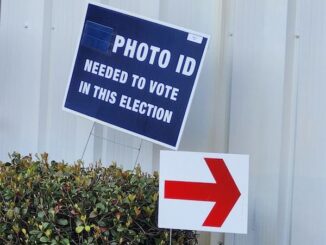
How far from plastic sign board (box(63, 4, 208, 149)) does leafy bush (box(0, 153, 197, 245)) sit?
1.87ft

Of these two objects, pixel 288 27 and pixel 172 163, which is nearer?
pixel 172 163

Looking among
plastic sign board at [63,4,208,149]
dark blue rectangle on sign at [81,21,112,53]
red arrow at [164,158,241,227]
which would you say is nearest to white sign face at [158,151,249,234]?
red arrow at [164,158,241,227]

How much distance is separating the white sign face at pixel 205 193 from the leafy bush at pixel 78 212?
26cm

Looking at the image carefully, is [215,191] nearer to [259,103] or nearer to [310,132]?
[310,132]

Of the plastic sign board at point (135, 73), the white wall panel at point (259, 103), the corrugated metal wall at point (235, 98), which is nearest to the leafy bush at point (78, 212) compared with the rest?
the plastic sign board at point (135, 73)

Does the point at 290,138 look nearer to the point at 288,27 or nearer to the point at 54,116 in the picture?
the point at 288,27

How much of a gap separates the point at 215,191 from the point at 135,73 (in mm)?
1186

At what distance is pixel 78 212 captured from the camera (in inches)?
136

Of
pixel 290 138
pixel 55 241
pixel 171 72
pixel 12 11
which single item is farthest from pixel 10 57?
pixel 290 138

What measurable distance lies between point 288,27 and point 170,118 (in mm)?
1023

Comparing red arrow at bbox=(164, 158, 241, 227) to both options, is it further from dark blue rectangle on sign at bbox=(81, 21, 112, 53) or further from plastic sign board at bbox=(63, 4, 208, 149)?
dark blue rectangle on sign at bbox=(81, 21, 112, 53)

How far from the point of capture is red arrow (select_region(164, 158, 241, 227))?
10.6 ft

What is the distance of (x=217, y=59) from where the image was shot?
14.7 feet

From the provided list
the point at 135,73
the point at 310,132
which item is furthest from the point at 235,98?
the point at 135,73
